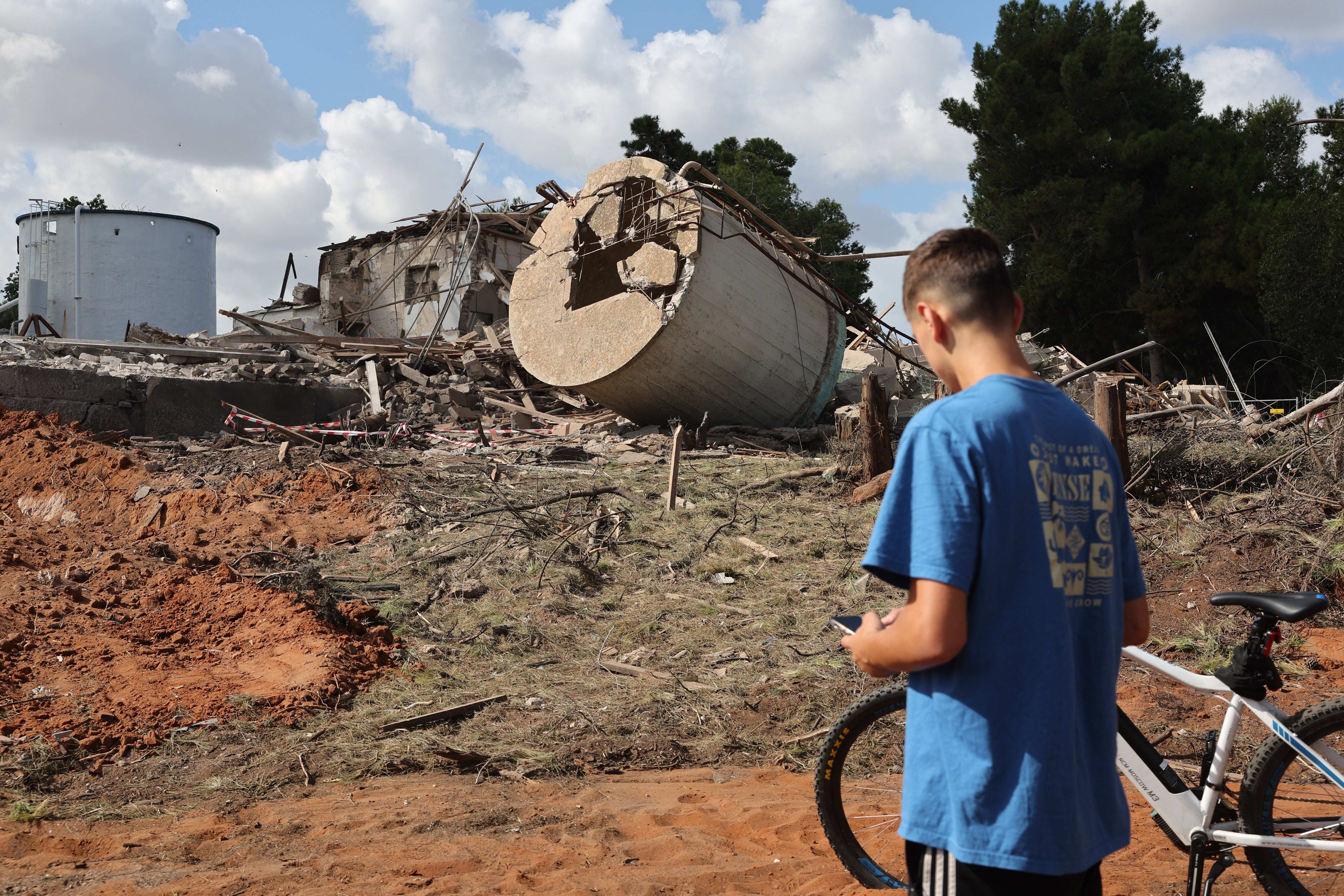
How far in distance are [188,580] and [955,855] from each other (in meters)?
5.97

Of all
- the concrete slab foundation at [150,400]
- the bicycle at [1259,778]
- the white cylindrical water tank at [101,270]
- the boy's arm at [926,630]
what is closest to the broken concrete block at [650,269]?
the concrete slab foundation at [150,400]

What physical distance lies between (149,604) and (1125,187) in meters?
21.9

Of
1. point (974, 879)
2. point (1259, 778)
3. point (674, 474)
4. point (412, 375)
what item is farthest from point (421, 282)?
point (974, 879)

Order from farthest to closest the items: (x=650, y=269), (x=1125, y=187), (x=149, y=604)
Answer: (x=1125, y=187) → (x=650, y=269) → (x=149, y=604)

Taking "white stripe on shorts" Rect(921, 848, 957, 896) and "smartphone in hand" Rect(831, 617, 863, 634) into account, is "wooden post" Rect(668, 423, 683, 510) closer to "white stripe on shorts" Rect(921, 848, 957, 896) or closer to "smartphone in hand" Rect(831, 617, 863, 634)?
"smartphone in hand" Rect(831, 617, 863, 634)

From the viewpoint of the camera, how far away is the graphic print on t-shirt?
1.46 metres

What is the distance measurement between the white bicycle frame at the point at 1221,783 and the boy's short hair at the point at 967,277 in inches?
55.2

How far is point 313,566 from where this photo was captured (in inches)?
253

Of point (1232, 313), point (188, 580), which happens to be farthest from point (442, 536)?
point (1232, 313)

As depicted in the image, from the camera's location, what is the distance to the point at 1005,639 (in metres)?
1.44

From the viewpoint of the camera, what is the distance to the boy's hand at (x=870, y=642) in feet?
4.90

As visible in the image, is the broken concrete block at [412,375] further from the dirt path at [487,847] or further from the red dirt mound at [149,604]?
the dirt path at [487,847]

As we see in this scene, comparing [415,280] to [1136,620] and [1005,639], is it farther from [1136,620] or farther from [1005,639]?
[1005,639]

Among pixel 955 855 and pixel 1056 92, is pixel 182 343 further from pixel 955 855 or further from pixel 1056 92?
pixel 1056 92
